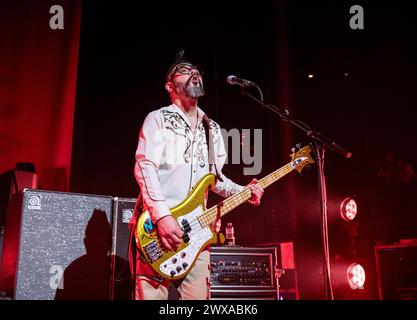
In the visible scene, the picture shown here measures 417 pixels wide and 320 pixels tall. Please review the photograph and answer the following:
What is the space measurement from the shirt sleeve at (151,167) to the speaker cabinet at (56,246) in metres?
0.76

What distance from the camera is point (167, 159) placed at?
2584 millimetres

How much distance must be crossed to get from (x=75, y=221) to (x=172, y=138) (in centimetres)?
94

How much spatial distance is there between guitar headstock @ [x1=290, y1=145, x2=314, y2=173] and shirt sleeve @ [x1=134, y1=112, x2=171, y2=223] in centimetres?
105

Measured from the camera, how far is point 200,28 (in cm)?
492

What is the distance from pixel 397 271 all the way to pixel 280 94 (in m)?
2.20

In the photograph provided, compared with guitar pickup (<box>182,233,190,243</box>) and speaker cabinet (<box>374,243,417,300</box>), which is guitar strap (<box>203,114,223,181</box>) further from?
speaker cabinet (<box>374,243,417,300</box>)

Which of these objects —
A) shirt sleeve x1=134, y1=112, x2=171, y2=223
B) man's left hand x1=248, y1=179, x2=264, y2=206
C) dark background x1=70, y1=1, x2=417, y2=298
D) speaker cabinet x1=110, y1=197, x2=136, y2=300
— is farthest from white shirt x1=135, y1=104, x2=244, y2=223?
dark background x1=70, y1=1, x2=417, y2=298

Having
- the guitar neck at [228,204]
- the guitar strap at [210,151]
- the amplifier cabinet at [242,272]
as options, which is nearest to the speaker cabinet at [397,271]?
the amplifier cabinet at [242,272]

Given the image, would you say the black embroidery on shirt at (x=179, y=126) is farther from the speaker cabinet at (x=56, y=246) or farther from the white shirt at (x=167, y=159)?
the speaker cabinet at (x=56, y=246)

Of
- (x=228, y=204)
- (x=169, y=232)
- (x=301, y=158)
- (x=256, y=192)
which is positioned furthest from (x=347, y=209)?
(x=169, y=232)

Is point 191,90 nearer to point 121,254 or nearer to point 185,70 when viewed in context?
point 185,70

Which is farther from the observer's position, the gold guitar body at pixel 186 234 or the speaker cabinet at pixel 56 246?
the speaker cabinet at pixel 56 246

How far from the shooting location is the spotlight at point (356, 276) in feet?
13.9

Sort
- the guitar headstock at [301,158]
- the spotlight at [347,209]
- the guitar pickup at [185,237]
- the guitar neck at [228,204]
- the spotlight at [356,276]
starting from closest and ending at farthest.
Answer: the guitar pickup at [185,237] → the guitar neck at [228,204] → the guitar headstock at [301,158] → the spotlight at [356,276] → the spotlight at [347,209]
